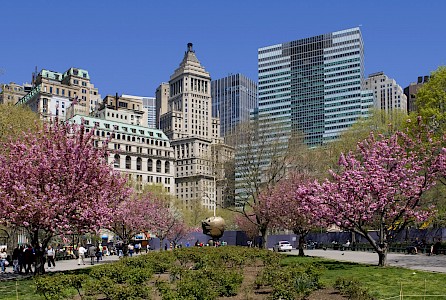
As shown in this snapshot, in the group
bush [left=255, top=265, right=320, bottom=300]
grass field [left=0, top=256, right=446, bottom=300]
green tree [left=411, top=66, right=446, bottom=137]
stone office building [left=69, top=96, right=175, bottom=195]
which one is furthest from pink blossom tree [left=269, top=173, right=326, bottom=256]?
stone office building [left=69, top=96, right=175, bottom=195]

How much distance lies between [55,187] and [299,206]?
15946 millimetres

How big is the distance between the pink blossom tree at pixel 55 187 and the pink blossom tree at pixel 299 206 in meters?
11.4

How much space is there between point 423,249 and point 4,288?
129 ft

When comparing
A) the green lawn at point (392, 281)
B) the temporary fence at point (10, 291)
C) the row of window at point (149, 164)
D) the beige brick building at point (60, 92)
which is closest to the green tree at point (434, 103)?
the green lawn at point (392, 281)

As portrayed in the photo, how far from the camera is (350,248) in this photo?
64875 millimetres

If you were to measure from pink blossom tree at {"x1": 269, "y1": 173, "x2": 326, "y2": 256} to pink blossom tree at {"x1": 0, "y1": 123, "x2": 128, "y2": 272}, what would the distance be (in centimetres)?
1145

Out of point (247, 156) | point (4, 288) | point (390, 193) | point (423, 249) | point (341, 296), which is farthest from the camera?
point (247, 156)

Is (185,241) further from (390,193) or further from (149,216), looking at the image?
(390,193)

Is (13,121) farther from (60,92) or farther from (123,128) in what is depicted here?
(60,92)

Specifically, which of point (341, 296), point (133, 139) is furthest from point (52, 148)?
point (133, 139)

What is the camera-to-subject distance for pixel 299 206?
35656 millimetres

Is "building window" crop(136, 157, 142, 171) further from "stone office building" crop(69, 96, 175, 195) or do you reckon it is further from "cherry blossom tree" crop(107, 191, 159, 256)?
"cherry blossom tree" crop(107, 191, 159, 256)

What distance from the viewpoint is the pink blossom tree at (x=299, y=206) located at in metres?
31.6

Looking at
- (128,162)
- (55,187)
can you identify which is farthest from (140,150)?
(55,187)
